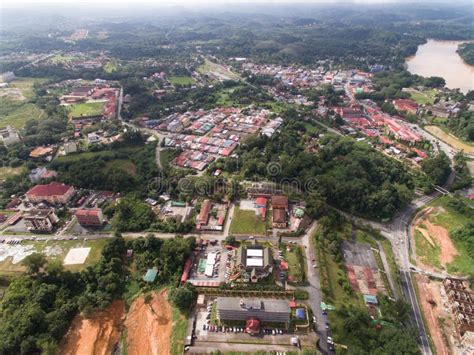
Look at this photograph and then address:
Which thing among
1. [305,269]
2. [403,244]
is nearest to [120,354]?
[305,269]

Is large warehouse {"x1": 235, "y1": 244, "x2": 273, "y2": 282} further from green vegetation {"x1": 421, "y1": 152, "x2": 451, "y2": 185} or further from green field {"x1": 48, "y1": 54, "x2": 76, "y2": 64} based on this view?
green field {"x1": 48, "y1": 54, "x2": 76, "y2": 64}

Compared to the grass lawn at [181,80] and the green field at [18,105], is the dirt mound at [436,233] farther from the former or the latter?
the green field at [18,105]

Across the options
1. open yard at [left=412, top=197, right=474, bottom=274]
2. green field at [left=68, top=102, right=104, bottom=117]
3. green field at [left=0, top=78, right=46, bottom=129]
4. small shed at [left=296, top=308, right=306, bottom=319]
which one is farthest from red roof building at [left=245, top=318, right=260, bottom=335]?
green field at [left=0, top=78, right=46, bottom=129]

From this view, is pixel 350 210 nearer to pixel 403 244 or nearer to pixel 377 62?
pixel 403 244

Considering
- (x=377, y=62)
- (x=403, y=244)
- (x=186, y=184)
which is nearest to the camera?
(x=403, y=244)

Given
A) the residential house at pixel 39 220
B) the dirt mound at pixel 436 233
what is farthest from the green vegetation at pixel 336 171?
the residential house at pixel 39 220

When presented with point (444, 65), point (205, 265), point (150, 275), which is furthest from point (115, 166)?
point (444, 65)
